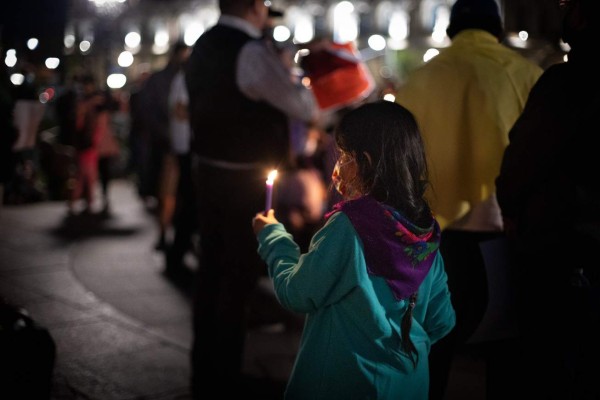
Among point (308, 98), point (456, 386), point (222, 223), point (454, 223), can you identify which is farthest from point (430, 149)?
point (456, 386)

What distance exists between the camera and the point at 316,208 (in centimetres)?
810

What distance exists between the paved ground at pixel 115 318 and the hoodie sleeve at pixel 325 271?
1.99 metres

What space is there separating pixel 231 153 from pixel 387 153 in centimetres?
188

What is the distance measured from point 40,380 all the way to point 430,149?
193cm

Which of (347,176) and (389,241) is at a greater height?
(347,176)

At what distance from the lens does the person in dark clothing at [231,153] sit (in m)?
4.23

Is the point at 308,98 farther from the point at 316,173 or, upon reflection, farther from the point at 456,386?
the point at 316,173

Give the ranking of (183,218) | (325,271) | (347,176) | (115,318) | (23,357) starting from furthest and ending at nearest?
(183,218)
(115,318)
(23,357)
(347,176)
(325,271)

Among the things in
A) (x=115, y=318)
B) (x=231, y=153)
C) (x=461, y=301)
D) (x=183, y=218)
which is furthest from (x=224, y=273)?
(x=183, y=218)

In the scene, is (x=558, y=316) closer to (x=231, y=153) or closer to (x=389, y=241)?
(x=389, y=241)

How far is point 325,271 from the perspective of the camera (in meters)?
2.49

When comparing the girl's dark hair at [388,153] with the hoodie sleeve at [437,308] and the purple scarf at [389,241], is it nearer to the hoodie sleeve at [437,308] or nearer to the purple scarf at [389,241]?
the purple scarf at [389,241]

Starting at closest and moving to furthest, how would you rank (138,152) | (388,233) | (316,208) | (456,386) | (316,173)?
(388,233)
(456,386)
(316,208)
(316,173)
(138,152)

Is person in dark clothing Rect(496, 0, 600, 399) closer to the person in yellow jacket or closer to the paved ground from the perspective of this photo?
the person in yellow jacket
